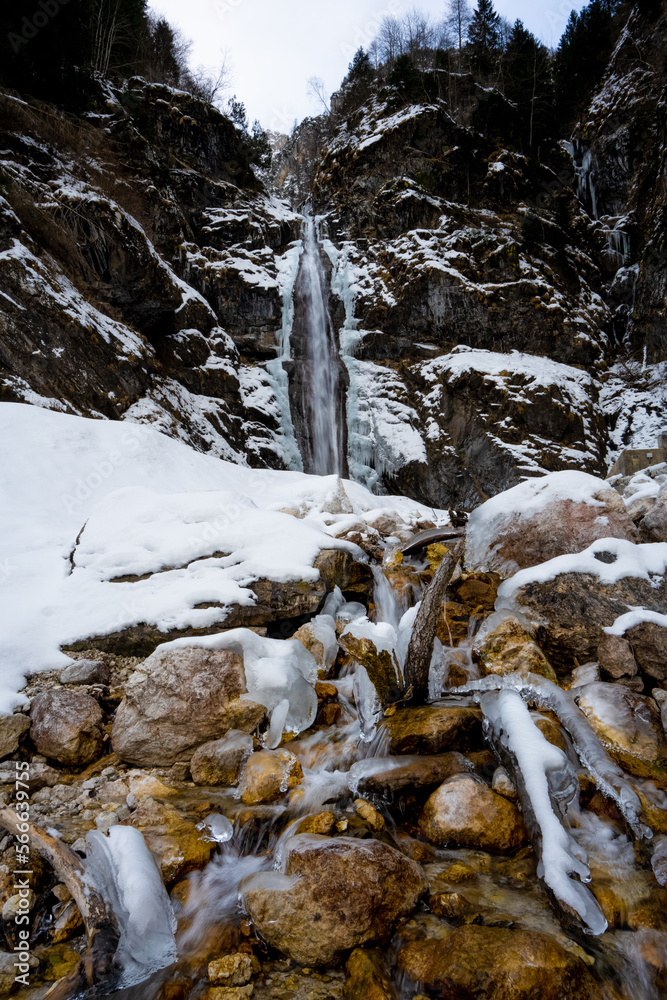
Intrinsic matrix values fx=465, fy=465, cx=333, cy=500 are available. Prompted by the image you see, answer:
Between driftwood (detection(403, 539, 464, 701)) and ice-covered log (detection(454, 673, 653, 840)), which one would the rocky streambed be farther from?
driftwood (detection(403, 539, 464, 701))

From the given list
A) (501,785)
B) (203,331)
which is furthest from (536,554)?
(203,331)

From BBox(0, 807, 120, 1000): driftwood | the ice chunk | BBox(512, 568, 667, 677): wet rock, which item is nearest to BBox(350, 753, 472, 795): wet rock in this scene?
the ice chunk

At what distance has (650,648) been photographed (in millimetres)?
3834

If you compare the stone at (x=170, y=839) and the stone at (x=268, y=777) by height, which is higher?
the stone at (x=170, y=839)

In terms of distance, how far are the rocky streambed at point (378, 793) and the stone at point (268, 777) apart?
1 centimetres

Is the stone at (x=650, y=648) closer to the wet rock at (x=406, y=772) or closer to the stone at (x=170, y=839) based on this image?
the wet rock at (x=406, y=772)

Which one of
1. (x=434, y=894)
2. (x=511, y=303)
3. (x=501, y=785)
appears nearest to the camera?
(x=434, y=894)

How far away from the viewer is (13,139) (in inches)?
429

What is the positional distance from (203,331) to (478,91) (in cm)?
1793

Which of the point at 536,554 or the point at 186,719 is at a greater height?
the point at 536,554

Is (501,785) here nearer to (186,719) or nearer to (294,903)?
(294,903)

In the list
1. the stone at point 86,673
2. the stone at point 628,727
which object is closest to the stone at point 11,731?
the stone at point 86,673

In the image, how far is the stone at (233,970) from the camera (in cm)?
190

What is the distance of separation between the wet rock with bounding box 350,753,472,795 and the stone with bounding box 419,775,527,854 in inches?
5.7
